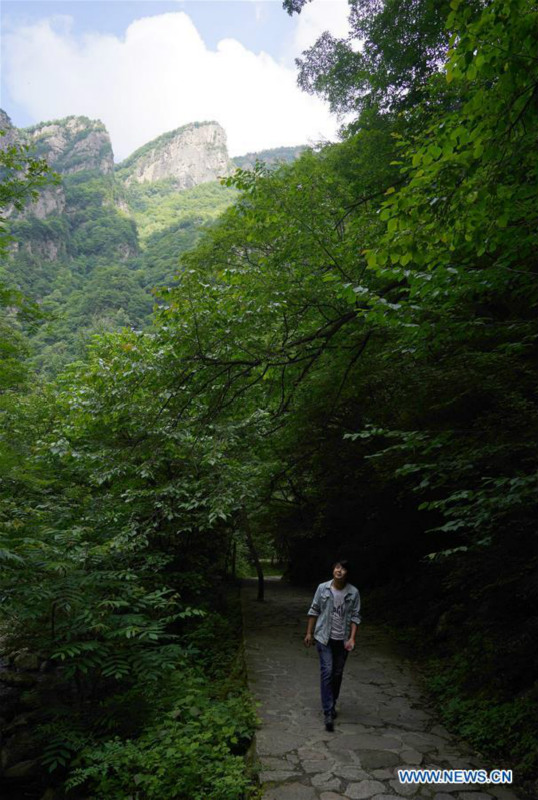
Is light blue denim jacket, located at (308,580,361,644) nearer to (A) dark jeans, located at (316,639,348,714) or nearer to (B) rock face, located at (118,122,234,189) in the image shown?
(A) dark jeans, located at (316,639,348,714)

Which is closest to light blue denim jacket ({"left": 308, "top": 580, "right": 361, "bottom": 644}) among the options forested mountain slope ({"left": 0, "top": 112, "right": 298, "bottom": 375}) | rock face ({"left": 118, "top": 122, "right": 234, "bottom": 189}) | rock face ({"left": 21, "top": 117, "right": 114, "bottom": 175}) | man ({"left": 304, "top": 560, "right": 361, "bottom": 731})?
man ({"left": 304, "top": 560, "right": 361, "bottom": 731})

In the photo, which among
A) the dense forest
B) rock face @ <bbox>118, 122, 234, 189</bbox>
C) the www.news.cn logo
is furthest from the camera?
rock face @ <bbox>118, 122, 234, 189</bbox>

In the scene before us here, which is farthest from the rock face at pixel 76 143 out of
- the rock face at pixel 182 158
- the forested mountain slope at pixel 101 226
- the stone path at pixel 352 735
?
the stone path at pixel 352 735

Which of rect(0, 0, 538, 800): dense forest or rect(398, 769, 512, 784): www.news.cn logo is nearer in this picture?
rect(0, 0, 538, 800): dense forest

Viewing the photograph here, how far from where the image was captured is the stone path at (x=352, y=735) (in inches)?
144

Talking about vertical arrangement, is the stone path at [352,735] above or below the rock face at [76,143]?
below

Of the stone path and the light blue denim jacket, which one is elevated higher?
the light blue denim jacket

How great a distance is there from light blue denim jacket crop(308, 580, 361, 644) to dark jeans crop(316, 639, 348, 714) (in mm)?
94

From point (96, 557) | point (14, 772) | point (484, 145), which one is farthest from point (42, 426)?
point (484, 145)

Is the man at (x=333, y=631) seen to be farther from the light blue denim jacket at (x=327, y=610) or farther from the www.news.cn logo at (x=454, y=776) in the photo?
the www.news.cn logo at (x=454, y=776)

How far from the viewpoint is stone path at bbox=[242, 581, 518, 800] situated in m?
3.66

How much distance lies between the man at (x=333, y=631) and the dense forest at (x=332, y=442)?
3.01 ft

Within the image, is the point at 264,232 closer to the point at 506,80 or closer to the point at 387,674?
the point at 506,80

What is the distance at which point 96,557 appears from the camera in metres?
5.70
